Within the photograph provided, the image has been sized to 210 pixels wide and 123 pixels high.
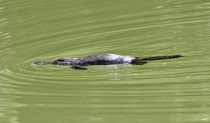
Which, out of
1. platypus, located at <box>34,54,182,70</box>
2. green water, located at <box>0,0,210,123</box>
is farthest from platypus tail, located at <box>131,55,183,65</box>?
green water, located at <box>0,0,210,123</box>

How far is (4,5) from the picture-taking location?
13.2 meters

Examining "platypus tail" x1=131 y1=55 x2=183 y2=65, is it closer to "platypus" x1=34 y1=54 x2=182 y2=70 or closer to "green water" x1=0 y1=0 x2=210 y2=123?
"platypus" x1=34 y1=54 x2=182 y2=70

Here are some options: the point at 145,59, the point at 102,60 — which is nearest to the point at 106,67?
the point at 102,60

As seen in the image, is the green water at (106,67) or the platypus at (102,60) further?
the platypus at (102,60)

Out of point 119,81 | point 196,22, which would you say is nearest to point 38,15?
point 196,22

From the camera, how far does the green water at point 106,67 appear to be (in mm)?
6504

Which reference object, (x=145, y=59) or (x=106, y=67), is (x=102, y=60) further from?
(x=145, y=59)

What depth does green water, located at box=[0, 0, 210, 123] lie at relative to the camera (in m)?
6.50

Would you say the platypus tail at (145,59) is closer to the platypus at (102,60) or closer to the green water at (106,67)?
the platypus at (102,60)

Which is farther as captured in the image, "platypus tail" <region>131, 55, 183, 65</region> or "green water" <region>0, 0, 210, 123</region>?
"platypus tail" <region>131, 55, 183, 65</region>

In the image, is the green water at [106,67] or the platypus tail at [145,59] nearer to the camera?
the green water at [106,67]

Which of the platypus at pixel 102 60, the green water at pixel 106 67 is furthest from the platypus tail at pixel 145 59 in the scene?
the green water at pixel 106 67

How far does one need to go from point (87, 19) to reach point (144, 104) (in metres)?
4.73

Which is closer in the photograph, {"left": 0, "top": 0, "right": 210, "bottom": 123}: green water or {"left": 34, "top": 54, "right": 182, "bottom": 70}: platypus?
{"left": 0, "top": 0, "right": 210, "bottom": 123}: green water
